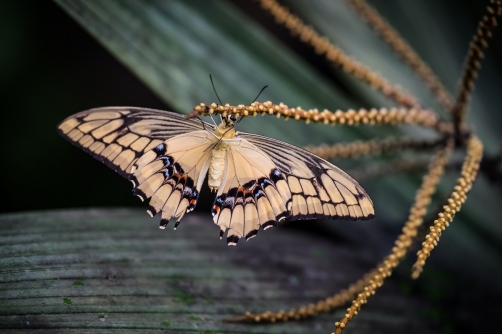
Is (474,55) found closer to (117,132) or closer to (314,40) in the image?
(314,40)

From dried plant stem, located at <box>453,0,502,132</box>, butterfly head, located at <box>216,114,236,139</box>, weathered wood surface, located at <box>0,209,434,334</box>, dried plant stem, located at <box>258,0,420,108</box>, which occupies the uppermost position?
dried plant stem, located at <box>453,0,502,132</box>

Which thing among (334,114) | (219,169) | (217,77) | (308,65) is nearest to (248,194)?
(219,169)

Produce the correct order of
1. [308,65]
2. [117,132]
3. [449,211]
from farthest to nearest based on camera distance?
1. [308,65]
2. [117,132]
3. [449,211]

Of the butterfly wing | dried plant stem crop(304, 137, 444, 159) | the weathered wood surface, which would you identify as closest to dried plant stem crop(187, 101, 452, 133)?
dried plant stem crop(304, 137, 444, 159)

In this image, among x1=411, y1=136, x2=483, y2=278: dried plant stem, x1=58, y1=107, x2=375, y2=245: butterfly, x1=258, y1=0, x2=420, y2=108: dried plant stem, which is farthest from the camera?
x1=258, y1=0, x2=420, y2=108: dried plant stem

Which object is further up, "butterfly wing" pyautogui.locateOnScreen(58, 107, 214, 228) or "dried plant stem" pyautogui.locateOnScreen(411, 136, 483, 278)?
"dried plant stem" pyautogui.locateOnScreen(411, 136, 483, 278)

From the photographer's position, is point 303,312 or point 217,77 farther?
point 217,77

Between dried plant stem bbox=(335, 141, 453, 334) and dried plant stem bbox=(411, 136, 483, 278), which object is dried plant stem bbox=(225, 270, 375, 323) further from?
dried plant stem bbox=(411, 136, 483, 278)

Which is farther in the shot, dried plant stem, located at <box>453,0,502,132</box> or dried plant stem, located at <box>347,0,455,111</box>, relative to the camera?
dried plant stem, located at <box>347,0,455,111</box>
